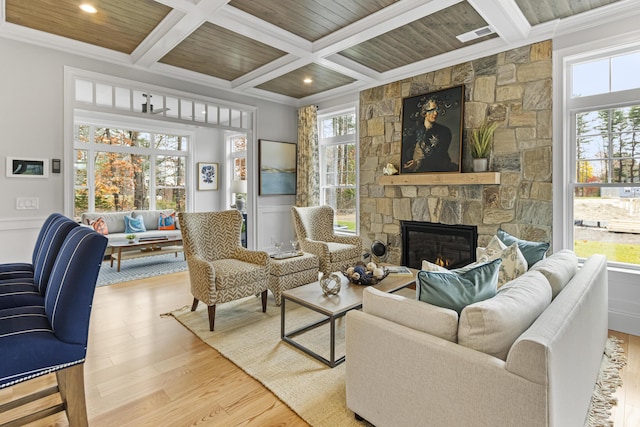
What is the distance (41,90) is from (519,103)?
4841 mm

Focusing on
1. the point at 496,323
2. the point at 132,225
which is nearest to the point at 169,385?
the point at 496,323

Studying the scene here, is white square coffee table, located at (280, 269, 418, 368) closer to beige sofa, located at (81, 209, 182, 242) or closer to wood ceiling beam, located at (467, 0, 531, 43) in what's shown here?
wood ceiling beam, located at (467, 0, 531, 43)

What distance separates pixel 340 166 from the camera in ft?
18.1

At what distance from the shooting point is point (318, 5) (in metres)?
2.92

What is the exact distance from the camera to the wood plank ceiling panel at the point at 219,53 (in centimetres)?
347

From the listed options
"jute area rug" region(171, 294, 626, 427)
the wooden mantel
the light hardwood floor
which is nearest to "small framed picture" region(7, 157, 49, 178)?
the light hardwood floor

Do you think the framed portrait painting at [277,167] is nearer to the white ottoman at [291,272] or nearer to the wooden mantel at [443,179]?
the wooden mantel at [443,179]

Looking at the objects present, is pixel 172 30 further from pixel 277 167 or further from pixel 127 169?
pixel 127 169

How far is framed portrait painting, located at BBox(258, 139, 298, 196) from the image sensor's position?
18.0ft

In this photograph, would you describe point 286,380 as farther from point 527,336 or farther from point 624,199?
point 624,199

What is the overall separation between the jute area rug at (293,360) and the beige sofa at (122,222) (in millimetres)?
3103

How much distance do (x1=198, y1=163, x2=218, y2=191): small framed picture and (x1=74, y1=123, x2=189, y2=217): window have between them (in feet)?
1.14

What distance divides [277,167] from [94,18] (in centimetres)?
304

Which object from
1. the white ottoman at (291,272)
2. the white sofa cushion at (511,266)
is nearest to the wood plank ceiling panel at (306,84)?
the white ottoman at (291,272)
